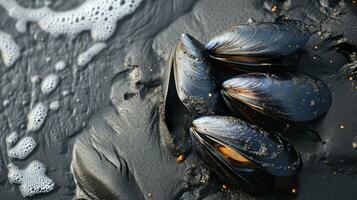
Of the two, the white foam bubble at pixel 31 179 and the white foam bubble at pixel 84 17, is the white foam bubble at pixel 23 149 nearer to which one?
the white foam bubble at pixel 31 179

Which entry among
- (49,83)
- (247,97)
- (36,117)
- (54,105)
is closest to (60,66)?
(49,83)

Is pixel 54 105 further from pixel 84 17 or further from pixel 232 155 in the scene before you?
pixel 232 155

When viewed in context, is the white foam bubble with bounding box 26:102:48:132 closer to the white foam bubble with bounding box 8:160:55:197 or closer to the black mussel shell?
the white foam bubble with bounding box 8:160:55:197

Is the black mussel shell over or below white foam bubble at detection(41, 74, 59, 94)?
over

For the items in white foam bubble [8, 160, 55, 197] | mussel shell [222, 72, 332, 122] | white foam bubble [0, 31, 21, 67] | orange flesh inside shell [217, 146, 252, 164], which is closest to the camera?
orange flesh inside shell [217, 146, 252, 164]

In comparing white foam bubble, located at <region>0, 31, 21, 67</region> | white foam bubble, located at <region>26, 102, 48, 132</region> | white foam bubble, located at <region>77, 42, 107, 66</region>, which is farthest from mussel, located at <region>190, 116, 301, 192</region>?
white foam bubble, located at <region>0, 31, 21, 67</region>

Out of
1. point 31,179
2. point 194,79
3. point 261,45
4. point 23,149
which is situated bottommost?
point 31,179
